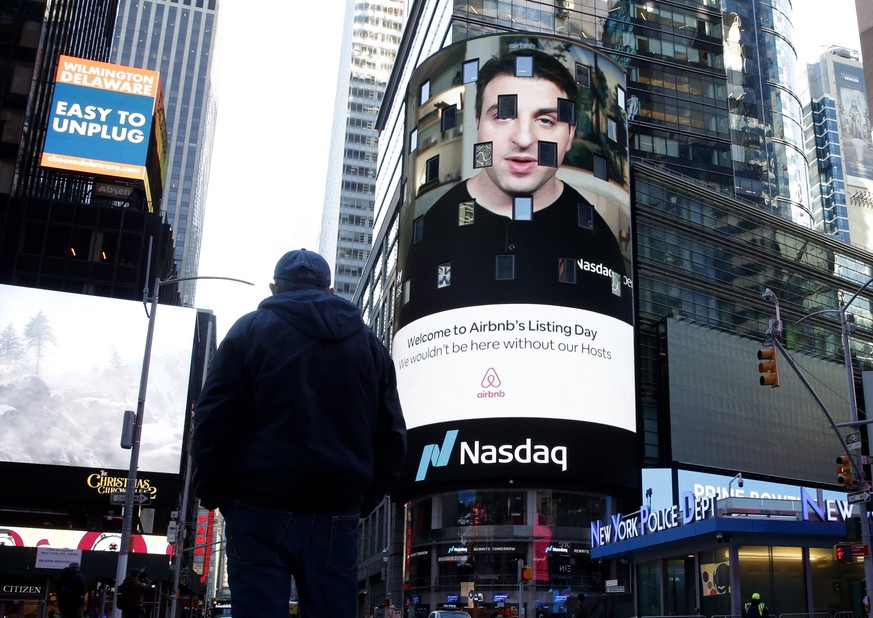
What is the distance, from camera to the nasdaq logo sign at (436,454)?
63.4 m

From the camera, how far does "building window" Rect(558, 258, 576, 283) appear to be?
65.9 m

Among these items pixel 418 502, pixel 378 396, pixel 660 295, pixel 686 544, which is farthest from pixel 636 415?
pixel 378 396

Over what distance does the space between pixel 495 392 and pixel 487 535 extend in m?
9.63

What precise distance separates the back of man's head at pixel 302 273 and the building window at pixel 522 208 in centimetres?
6344

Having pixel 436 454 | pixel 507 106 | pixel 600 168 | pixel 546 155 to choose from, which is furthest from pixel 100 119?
pixel 600 168

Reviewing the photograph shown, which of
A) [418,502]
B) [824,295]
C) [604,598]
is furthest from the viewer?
[824,295]

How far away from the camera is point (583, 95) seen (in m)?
71.6

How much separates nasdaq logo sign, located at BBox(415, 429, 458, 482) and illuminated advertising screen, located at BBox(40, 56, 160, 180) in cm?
3386

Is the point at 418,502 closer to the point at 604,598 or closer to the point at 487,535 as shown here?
the point at 487,535

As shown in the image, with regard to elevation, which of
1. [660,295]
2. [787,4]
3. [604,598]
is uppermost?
[787,4]

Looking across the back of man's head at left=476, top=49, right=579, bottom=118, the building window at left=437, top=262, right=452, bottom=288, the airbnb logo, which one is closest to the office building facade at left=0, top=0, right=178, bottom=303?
the building window at left=437, top=262, right=452, bottom=288

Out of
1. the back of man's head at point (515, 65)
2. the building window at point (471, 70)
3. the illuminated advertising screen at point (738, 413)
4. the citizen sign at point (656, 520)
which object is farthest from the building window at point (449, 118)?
the citizen sign at point (656, 520)

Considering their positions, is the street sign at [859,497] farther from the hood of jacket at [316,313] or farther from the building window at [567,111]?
the building window at [567,111]

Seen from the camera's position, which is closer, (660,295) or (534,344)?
(534,344)
